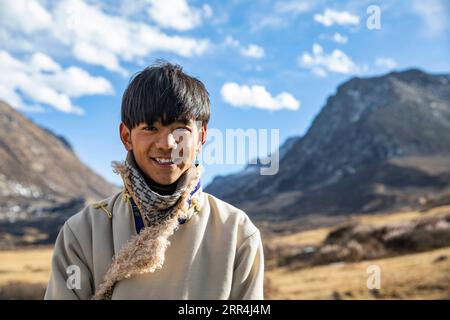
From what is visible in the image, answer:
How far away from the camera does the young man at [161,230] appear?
3.01m

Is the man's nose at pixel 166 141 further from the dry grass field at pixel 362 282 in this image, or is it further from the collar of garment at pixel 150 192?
the dry grass field at pixel 362 282

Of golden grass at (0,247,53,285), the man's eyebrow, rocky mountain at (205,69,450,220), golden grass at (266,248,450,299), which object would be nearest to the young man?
the man's eyebrow

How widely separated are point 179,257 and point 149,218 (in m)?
0.29

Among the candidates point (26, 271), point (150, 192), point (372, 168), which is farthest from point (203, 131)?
point (372, 168)

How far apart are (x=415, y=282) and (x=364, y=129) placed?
165147 mm

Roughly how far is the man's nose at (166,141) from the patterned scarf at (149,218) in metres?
0.19

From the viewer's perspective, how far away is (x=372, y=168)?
138250 mm

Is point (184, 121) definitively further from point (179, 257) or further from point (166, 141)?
point (179, 257)

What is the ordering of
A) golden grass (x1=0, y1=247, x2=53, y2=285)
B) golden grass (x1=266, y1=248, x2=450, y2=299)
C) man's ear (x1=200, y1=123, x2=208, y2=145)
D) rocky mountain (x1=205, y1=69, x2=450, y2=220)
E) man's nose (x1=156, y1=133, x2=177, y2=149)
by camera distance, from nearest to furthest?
man's nose (x1=156, y1=133, x2=177, y2=149) → man's ear (x1=200, y1=123, x2=208, y2=145) → golden grass (x1=266, y1=248, x2=450, y2=299) → golden grass (x1=0, y1=247, x2=53, y2=285) → rocky mountain (x1=205, y1=69, x2=450, y2=220)

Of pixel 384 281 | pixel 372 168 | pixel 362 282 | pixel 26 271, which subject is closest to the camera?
pixel 384 281

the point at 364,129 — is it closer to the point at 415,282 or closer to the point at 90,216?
the point at 415,282

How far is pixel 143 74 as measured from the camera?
3.22 m

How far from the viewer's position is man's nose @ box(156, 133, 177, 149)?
10.0 feet

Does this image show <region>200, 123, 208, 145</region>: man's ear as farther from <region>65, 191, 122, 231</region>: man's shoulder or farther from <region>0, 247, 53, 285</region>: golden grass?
<region>0, 247, 53, 285</region>: golden grass
